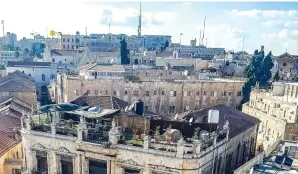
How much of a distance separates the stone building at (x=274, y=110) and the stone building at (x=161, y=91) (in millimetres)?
6160

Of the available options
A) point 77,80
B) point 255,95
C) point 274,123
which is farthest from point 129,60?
point 274,123

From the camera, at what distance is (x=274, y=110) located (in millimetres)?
53875

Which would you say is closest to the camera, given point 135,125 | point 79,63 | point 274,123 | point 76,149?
→ point 76,149

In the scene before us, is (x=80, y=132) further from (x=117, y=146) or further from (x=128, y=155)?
(x=128, y=155)

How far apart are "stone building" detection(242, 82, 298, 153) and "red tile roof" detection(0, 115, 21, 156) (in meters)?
37.8

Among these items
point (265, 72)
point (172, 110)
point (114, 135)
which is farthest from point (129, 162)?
point (265, 72)

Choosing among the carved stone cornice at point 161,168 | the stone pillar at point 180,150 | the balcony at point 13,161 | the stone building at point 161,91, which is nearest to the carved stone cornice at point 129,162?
the carved stone cornice at point 161,168

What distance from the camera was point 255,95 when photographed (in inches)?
2331

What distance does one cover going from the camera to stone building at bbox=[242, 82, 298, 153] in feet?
160

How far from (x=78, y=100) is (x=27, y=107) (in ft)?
56.7

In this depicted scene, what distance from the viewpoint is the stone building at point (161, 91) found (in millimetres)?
59156

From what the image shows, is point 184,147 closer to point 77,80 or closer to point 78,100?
point 78,100

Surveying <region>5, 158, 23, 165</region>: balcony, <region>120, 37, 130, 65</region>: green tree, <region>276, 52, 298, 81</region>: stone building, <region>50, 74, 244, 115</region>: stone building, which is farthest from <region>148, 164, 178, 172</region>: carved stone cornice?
<region>276, 52, 298, 81</region>: stone building

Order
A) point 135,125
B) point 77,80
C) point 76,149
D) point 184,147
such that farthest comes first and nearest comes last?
point 77,80, point 135,125, point 76,149, point 184,147
